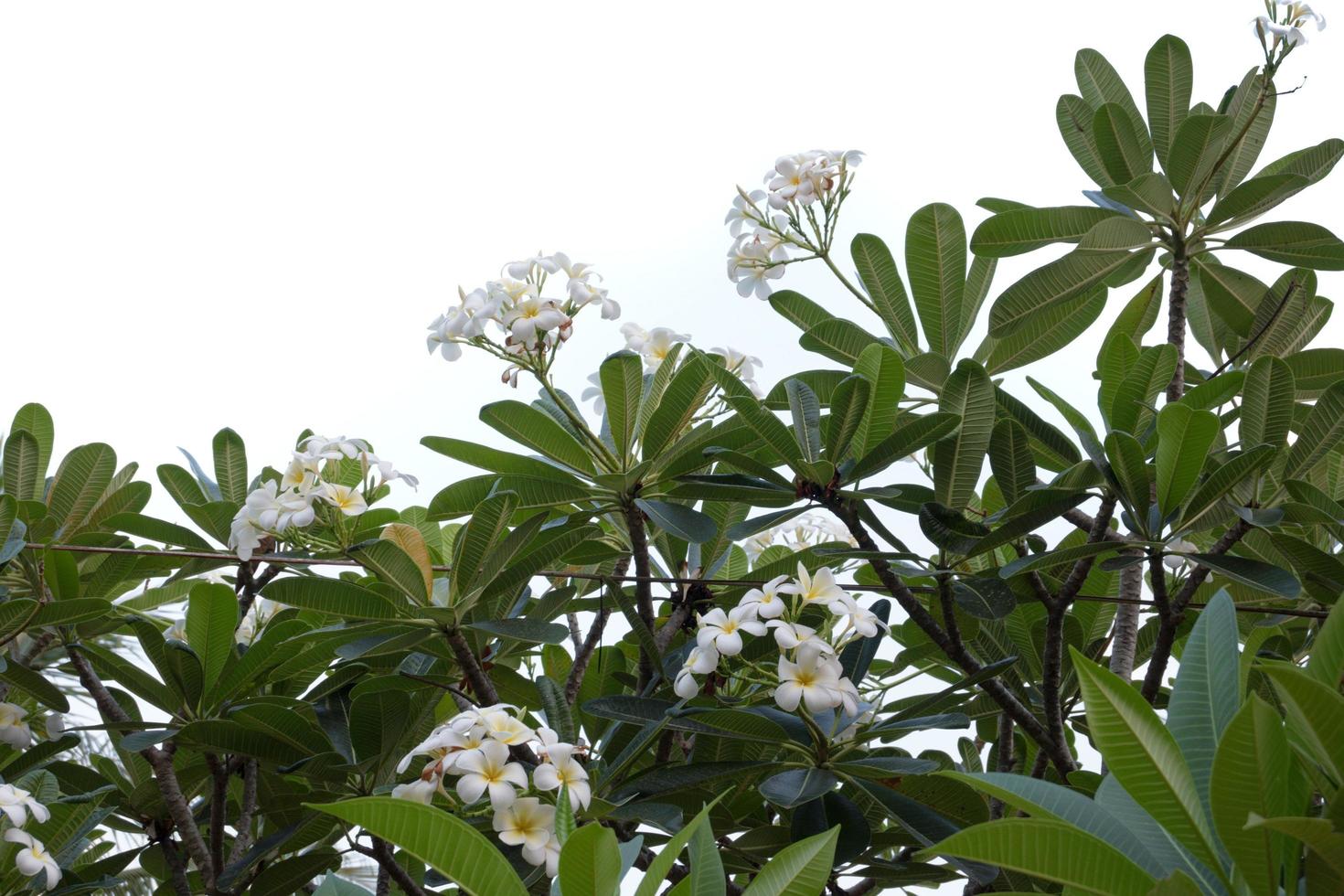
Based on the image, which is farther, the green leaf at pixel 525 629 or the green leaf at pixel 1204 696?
the green leaf at pixel 525 629

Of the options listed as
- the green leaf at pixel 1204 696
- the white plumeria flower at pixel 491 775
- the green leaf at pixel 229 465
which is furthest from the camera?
the green leaf at pixel 229 465

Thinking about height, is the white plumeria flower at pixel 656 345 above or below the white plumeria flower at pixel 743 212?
below

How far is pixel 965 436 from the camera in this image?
157cm

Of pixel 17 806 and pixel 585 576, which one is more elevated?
pixel 585 576

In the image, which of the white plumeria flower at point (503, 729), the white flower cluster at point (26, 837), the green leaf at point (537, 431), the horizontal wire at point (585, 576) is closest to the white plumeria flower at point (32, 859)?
the white flower cluster at point (26, 837)

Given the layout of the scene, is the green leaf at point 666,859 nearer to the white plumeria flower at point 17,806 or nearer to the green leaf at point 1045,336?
the white plumeria flower at point 17,806

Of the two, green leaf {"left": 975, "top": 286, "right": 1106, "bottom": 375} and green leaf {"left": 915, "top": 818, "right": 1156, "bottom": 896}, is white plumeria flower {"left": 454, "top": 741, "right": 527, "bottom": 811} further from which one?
green leaf {"left": 975, "top": 286, "right": 1106, "bottom": 375}

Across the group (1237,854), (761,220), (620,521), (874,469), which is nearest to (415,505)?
(620,521)

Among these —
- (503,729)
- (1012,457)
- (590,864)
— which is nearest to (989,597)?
(1012,457)

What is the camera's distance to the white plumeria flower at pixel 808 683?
141 centimetres

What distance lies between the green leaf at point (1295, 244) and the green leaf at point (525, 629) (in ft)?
4.09

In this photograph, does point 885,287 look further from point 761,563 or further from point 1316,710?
point 1316,710

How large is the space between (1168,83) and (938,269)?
538 millimetres

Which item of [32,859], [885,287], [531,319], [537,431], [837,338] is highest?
[885,287]
